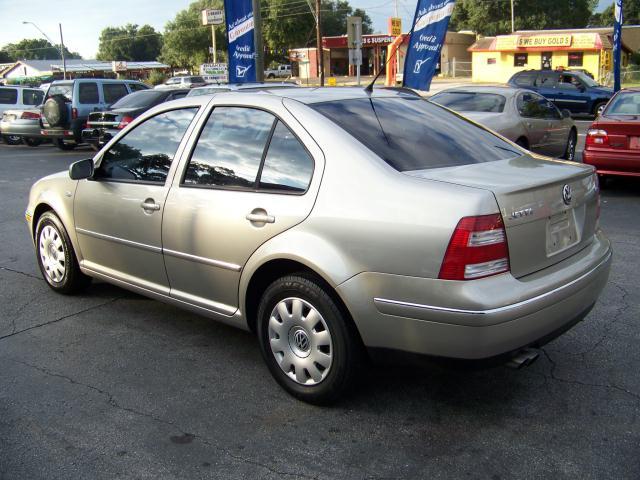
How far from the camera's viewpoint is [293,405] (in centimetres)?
361

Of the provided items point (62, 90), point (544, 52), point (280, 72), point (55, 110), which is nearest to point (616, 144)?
point (55, 110)

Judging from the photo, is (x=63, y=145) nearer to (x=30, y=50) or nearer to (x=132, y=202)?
(x=132, y=202)

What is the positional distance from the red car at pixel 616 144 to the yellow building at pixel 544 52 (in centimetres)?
3686

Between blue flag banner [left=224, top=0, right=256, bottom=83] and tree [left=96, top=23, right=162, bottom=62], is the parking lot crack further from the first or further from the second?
tree [left=96, top=23, right=162, bottom=62]

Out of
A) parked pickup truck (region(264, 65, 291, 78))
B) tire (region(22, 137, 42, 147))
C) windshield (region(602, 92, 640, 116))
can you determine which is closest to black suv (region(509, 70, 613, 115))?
windshield (region(602, 92, 640, 116))

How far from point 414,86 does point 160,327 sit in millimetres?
9508

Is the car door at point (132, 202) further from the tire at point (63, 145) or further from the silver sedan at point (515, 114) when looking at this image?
the tire at point (63, 145)

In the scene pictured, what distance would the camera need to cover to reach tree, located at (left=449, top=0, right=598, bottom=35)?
233ft

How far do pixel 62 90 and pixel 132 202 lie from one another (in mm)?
16117

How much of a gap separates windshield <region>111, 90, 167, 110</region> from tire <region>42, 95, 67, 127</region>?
204cm

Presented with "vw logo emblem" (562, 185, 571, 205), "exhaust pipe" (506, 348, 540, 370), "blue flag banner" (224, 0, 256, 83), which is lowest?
"exhaust pipe" (506, 348, 540, 370)

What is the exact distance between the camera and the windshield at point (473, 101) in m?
11.0

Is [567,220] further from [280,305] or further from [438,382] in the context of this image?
[280,305]

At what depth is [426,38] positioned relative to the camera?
492 inches
